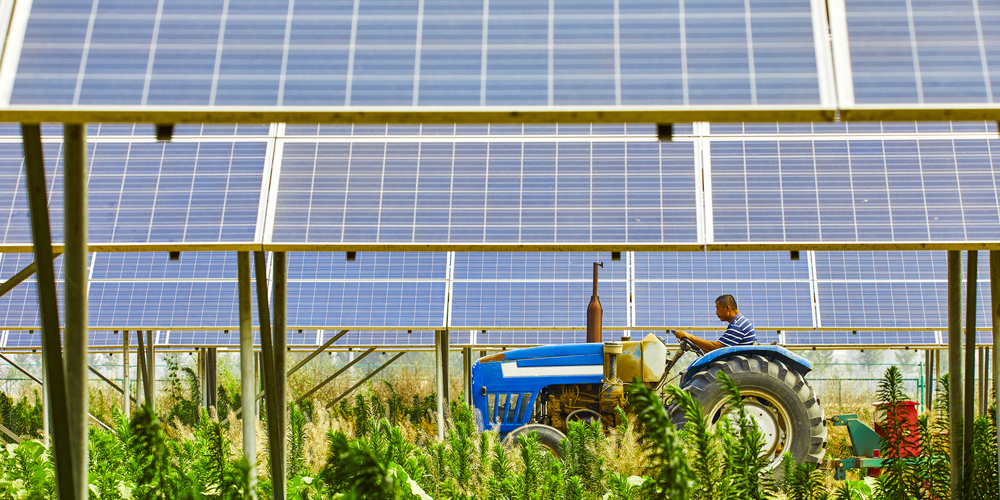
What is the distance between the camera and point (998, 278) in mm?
5270

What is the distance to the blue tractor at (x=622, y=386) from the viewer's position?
8477mm

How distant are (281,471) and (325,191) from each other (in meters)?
1.98

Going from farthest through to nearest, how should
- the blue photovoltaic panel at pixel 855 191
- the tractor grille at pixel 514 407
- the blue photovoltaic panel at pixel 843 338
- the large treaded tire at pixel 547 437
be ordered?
the blue photovoltaic panel at pixel 843 338 → the tractor grille at pixel 514 407 → the large treaded tire at pixel 547 437 → the blue photovoltaic panel at pixel 855 191

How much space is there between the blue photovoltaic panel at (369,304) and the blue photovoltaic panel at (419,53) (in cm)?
1011

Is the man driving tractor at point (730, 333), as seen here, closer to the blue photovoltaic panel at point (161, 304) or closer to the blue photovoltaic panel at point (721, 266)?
the blue photovoltaic panel at point (721, 266)

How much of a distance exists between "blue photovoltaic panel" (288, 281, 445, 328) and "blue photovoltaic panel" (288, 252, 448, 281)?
7.1 inches

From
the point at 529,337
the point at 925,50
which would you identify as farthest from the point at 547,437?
the point at 529,337

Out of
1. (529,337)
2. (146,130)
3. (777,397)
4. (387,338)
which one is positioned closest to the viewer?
(146,130)

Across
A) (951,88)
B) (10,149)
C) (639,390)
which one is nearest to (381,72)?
(639,390)

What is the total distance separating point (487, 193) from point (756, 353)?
13.9 ft

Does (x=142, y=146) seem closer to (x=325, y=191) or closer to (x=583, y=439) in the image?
(x=325, y=191)

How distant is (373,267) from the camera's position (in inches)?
573

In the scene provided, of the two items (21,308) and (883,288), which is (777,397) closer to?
(883,288)

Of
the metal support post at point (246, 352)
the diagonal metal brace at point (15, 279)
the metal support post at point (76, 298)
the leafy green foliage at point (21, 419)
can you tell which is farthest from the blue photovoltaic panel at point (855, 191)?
the leafy green foliage at point (21, 419)
